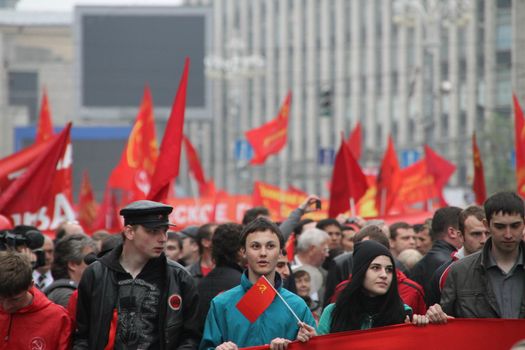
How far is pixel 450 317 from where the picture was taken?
6551 mm

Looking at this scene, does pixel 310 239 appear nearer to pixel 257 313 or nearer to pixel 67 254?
pixel 67 254

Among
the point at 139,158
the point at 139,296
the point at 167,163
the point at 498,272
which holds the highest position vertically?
the point at 167,163

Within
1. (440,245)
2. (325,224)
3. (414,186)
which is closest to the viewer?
(440,245)

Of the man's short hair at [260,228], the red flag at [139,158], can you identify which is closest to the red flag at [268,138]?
the red flag at [139,158]

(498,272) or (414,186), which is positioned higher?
(498,272)

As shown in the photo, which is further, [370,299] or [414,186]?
[414,186]

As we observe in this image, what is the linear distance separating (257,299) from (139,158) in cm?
1184

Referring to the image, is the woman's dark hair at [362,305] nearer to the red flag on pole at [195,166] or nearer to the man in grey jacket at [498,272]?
the man in grey jacket at [498,272]

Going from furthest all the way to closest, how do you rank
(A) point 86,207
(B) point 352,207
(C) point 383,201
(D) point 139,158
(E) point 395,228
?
(A) point 86,207
(C) point 383,201
(D) point 139,158
(B) point 352,207
(E) point 395,228

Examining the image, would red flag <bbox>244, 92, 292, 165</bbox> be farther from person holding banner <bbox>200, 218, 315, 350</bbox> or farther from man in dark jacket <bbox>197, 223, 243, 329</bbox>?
person holding banner <bbox>200, 218, 315, 350</bbox>

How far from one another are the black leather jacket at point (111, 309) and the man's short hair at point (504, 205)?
4.69 ft

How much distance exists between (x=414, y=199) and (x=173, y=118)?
9.78 metres

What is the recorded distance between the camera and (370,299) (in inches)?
270

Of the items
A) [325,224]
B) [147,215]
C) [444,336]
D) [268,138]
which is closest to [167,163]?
[325,224]
